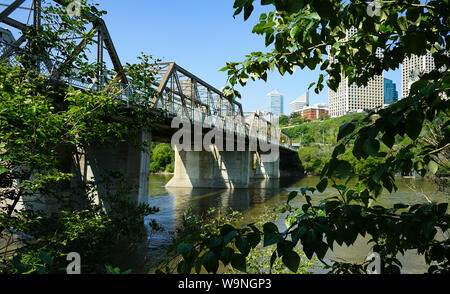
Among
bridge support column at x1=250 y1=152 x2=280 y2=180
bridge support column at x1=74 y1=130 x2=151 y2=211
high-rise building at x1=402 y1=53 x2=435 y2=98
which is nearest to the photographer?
high-rise building at x1=402 y1=53 x2=435 y2=98

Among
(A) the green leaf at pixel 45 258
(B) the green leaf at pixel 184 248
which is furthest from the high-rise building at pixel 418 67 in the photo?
(A) the green leaf at pixel 45 258

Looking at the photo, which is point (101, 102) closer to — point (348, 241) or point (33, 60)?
point (33, 60)

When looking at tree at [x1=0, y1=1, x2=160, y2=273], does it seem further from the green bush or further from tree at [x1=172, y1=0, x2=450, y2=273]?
the green bush

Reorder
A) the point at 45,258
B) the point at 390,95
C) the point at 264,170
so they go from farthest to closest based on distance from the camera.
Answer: the point at 264,170, the point at 390,95, the point at 45,258

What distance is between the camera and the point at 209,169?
42.2 meters

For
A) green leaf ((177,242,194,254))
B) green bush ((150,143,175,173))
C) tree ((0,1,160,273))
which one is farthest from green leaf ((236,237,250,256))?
green bush ((150,143,175,173))

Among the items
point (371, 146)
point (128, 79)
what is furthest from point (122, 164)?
point (371, 146)

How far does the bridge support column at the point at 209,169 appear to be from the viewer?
41.6 m

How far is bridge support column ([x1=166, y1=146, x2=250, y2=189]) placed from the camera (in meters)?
41.6

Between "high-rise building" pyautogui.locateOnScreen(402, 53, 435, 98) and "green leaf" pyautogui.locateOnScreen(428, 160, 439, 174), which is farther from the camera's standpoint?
"high-rise building" pyautogui.locateOnScreen(402, 53, 435, 98)

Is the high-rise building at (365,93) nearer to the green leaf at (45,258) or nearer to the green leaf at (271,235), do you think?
the green leaf at (271,235)

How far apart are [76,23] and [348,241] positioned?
5.61m

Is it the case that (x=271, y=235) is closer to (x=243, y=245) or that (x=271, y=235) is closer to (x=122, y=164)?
(x=243, y=245)
